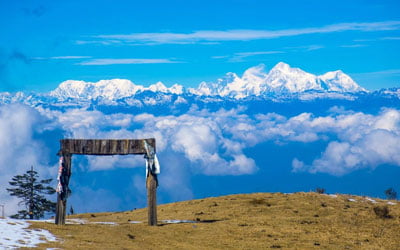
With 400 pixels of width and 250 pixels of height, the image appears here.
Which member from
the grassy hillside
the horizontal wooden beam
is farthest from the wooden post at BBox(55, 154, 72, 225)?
the grassy hillside

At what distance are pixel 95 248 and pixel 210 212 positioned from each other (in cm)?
2237

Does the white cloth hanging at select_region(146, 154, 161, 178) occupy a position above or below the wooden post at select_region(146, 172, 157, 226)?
above

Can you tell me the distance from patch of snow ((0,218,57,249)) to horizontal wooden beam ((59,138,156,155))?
7.06 m

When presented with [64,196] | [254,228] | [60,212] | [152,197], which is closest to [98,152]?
[64,196]

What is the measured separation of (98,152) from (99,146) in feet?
1.75

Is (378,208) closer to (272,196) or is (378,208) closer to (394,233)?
(394,233)

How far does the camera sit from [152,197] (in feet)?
143

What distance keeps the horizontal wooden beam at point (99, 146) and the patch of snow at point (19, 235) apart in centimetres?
706

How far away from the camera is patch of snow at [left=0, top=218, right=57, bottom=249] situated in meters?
28.7

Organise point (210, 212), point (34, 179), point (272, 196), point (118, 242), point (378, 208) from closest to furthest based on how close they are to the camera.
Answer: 1. point (118, 242)
2. point (378, 208)
3. point (210, 212)
4. point (272, 196)
5. point (34, 179)

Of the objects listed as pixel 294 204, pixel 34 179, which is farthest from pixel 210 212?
pixel 34 179

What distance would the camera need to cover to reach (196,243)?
1416 inches

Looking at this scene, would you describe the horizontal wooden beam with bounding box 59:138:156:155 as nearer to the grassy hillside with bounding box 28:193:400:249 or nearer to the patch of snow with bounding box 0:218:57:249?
the grassy hillside with bounding box 28:193:400:249

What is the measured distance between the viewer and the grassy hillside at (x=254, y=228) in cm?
3503
